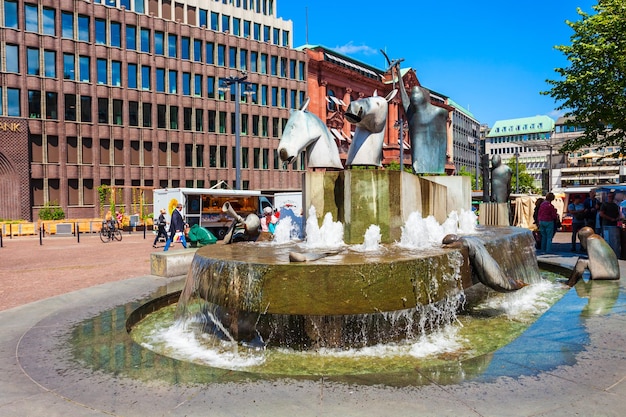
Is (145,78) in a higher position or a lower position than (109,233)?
higher

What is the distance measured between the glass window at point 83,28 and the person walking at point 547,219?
4448cm

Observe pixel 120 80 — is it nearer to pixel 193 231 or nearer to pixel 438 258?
pixel 193 231

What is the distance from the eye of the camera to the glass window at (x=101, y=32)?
4631cm

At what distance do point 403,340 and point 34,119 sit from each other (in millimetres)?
45253

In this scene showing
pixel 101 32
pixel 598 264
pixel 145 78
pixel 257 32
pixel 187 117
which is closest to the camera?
pixel 598 264

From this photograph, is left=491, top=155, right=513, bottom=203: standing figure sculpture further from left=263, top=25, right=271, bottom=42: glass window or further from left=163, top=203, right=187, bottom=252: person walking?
left=263, top=25, right=271, bottom=42: glass window

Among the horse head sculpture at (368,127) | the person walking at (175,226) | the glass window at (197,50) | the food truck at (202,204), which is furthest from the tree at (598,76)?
the glass window at (197,50)

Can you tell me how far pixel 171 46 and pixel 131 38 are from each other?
13.5ft

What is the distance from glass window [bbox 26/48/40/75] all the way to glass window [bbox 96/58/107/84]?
502 centimetres

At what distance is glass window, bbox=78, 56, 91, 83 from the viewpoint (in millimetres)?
45219

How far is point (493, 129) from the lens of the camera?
149000 millimetres

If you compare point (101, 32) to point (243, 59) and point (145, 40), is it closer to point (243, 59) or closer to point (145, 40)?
point (145, 40)

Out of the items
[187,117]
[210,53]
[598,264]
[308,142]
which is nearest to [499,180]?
[598,264]

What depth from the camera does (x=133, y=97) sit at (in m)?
48.0
